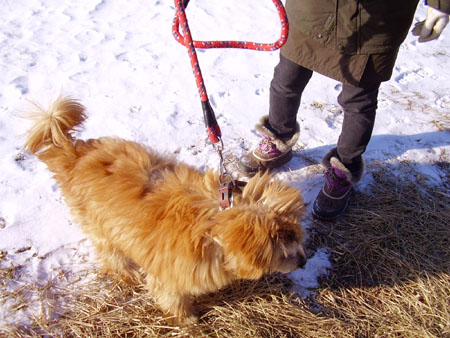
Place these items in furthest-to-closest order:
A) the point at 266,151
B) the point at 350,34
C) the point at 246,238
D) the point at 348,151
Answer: the point at 266,151
the point at 348,151
the point at 350,34
the point at 246,238

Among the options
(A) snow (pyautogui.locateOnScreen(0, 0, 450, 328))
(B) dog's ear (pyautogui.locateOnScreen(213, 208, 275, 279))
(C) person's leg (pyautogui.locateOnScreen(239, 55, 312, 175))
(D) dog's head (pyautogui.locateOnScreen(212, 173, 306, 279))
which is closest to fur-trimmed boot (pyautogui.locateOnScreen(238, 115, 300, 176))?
(C) person's leg (pyautogui.locateOnScreen(239, 55, 312, 175))

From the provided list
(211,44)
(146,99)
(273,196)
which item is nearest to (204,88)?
(211,44)

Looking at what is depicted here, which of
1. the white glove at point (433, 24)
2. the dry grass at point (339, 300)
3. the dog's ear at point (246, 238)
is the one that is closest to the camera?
the dog's ear at point (246, 238)

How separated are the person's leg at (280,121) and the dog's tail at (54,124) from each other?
1572 millimetres

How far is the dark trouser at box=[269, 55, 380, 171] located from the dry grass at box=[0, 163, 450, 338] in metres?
0.64

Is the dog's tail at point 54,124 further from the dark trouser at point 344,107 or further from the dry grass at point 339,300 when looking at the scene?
the dark trouser at point 344,107

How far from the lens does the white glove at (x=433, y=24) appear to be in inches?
76.9

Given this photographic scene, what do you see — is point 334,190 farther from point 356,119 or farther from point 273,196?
point 273,196

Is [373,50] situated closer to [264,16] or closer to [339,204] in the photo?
[339,204]

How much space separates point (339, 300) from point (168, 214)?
147 centimetres

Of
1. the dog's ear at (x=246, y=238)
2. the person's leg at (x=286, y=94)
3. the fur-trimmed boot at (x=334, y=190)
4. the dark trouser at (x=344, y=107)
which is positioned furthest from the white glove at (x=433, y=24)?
the dog's ear at (x=246, y=238)

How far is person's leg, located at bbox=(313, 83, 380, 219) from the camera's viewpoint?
2436 millimetres

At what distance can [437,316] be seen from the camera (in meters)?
2.26

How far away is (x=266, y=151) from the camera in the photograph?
10.2 feet
